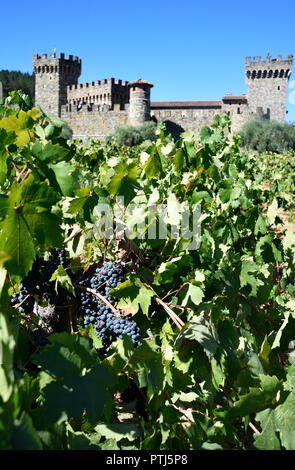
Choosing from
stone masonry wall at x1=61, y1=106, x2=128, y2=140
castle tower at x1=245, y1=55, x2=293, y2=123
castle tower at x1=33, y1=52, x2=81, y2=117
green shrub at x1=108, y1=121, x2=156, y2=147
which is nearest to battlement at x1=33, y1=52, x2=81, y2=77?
castle tower at x1=33, y1=52, x2=81, y2=117

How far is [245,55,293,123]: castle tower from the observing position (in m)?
42.1

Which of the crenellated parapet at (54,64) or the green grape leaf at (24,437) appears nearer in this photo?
the green grape leaf at (24,437)

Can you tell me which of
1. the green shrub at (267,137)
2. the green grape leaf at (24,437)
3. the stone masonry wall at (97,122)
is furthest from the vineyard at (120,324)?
the stone masonry wall at (97,122)

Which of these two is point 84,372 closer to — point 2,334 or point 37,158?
point 2,334

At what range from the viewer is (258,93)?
4256 centimetres

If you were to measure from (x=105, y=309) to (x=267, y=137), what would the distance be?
107 feet

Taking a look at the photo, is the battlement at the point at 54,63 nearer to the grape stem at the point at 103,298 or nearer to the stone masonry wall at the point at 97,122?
the stone masonry wall at the point at 97,122

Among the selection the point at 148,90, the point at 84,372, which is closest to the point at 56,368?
the point at 84,372

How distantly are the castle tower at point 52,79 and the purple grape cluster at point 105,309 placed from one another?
42.4 m

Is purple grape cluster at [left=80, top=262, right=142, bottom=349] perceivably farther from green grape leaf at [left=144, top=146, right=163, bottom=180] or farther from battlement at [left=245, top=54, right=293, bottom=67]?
battlement at [left=245, top=54, right=293, bottom=67]

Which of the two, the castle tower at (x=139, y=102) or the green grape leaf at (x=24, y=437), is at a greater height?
the castle tower at (x=139, y=102)

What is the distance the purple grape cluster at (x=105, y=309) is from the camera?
141 cm
